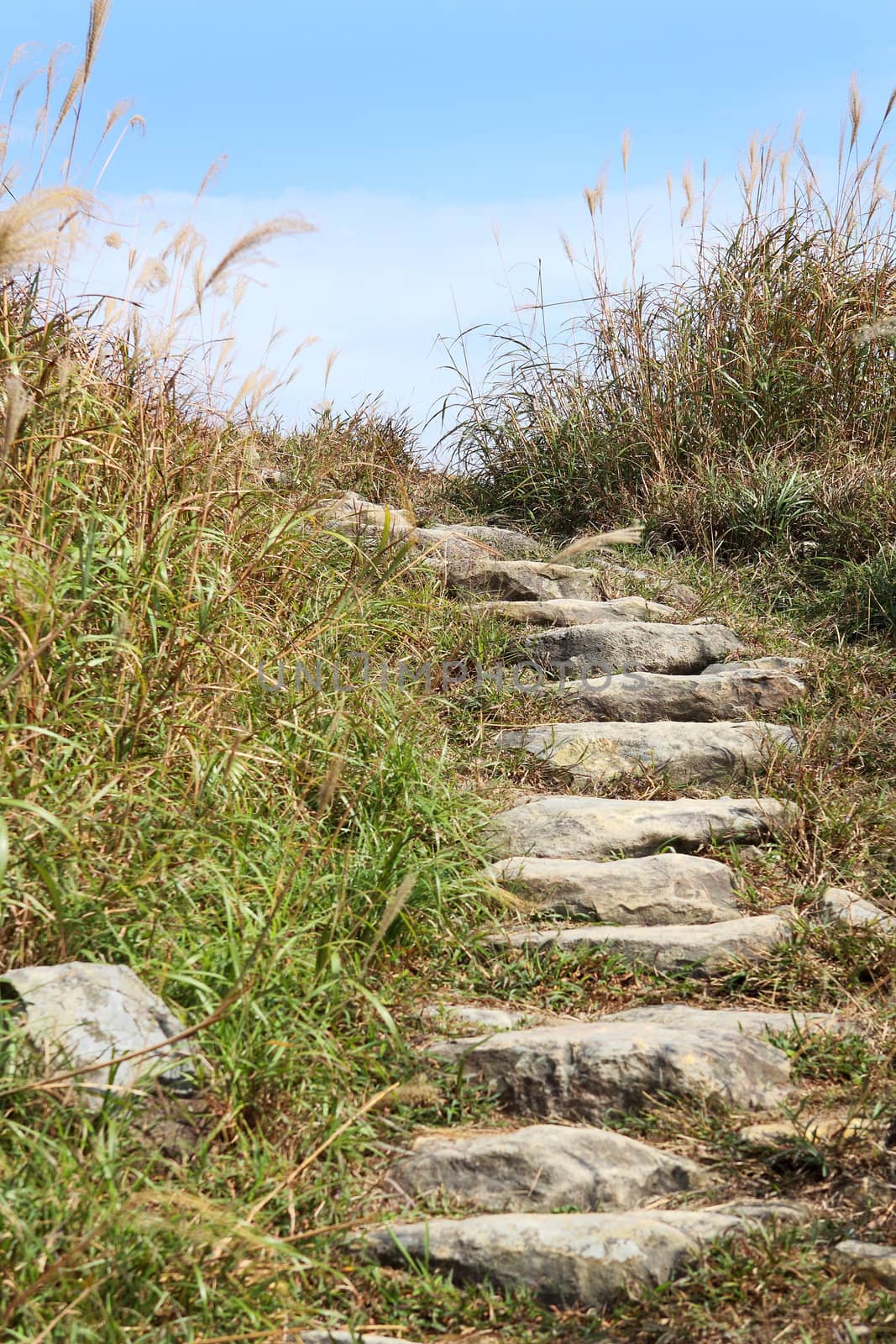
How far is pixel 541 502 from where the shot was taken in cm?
557

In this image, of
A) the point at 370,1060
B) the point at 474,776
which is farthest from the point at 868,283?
the point at 370,1060

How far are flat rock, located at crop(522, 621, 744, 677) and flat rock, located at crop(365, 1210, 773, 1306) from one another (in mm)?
2264

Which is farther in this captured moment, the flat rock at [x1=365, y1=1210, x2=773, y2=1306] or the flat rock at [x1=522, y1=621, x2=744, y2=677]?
the flat rock at [x1=522, y1=621, x2=744, y2=677]

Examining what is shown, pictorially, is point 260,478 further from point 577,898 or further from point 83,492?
point 577,898

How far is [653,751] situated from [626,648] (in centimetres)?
64

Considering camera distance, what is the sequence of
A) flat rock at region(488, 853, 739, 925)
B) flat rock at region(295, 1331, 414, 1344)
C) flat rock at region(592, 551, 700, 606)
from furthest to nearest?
flat rock at region(592, 551, 700, 606), flat rock at region(488, 853, 739, 925), flat rock at region(295, 1331, 414, 1344)

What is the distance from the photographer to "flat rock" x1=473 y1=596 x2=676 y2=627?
4270mm

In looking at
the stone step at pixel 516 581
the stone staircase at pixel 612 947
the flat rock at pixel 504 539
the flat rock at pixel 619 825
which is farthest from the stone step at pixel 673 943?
the flat rock at pixel 504 539

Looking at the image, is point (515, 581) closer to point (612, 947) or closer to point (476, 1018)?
point (612, 947)

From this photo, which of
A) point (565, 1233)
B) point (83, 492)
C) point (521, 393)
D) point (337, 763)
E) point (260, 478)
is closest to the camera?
point (337, 763)

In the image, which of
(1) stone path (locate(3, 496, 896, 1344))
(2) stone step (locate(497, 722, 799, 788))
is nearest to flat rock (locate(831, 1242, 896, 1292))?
(1) stone path (locate(3, 496, 896, 1344))

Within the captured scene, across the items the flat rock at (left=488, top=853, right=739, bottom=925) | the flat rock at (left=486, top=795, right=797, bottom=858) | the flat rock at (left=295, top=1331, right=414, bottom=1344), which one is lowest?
the flat rock at (left=295, top=1331, right=414, bottom=1344)

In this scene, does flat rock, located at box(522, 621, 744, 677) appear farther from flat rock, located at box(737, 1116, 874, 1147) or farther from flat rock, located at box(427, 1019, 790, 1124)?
flat rock, located at box(737, 1116, 874, 1147)

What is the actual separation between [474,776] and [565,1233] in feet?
5.20
